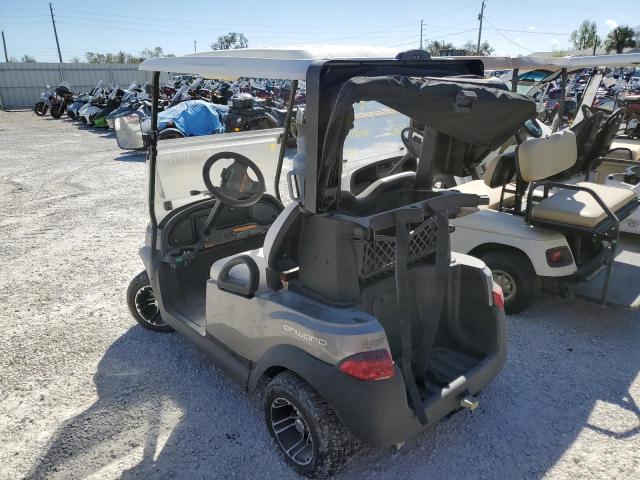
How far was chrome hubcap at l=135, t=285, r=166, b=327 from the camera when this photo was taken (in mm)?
3508

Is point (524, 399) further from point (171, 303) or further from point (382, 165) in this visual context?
point (171, 303)

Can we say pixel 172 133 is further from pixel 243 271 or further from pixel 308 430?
pixel 308 430

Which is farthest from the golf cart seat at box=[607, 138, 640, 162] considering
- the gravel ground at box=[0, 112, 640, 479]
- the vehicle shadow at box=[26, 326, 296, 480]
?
the vehicle shadow at box=[26, 326, 296, 480]

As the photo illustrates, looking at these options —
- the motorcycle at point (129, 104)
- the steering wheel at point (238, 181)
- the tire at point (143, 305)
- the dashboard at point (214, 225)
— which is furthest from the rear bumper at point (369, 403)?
the motorcycle at point (129, 104)

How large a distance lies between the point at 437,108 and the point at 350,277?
816mm

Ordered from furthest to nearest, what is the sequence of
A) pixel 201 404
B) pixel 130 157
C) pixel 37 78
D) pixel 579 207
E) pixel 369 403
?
pixel 37 78 < pixel 130 157 < pixel 579 207 < pixel 201 404 < pixel 369 403

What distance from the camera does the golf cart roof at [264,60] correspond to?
73.8 inches

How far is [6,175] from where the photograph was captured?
9117 millimetres

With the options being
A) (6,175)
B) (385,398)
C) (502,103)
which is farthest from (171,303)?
(6,175)

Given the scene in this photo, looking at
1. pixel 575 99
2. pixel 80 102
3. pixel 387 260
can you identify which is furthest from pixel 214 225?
pixel 80 102

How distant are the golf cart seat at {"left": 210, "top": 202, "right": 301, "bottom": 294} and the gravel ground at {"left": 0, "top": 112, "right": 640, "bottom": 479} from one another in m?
0.84

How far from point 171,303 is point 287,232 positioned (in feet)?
4.48

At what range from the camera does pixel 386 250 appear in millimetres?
2299

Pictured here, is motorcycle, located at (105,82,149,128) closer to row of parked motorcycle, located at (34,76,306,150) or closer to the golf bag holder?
row of parked motorcycle, located at (34,76,306,150)
